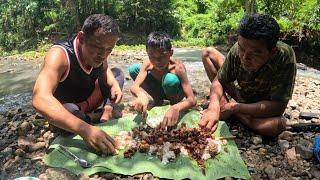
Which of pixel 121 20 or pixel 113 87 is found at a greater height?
pixel 113 87

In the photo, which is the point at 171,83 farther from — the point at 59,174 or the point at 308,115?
the point at 59,174

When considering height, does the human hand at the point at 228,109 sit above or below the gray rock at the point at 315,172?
above

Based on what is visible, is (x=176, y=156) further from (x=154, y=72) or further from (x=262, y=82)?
(x=154, y=72)

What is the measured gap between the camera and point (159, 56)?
165 inches

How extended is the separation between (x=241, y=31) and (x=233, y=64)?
627mm

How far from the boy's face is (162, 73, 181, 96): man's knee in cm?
15

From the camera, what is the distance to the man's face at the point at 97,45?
3.45 metres

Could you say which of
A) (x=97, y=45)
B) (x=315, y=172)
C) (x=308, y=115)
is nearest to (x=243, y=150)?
(x=315, y=172)

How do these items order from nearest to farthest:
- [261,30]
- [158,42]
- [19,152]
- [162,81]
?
[261,30], [19,152], [158,42], [162,81]

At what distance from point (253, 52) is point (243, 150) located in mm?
977

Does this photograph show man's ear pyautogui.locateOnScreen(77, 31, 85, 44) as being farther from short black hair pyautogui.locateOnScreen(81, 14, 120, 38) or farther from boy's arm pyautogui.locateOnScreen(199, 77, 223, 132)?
boy's arm pyautogui.locateOnScreen(199, 77, 223, 132)

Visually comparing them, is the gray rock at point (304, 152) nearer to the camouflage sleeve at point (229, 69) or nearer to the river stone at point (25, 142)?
the camouflage sleeve at point (229, 69)

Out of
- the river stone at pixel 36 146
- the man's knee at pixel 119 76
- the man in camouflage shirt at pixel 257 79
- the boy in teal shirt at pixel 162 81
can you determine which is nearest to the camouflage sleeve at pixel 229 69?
the man in camouflage shirt at pixel 257 79

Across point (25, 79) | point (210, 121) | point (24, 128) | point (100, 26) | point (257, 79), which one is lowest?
point (25, 79)
